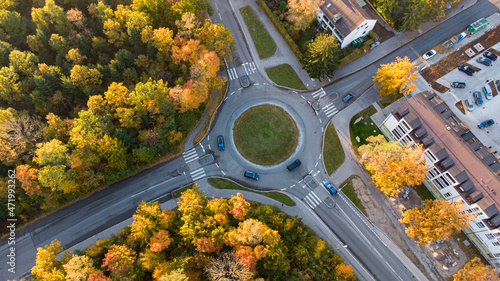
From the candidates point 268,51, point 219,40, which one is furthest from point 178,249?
point 268,51

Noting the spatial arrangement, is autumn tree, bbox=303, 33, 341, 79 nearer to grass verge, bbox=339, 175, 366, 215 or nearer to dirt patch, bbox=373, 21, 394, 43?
dirt patch, bbox=373, 21, 394, 43

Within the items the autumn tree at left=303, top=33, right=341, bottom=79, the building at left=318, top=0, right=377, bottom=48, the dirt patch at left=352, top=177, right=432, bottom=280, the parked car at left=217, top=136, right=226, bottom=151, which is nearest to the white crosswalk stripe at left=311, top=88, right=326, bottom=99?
the autumn tree at left=303, top=33, right=341, bottom=79

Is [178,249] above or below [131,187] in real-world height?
below

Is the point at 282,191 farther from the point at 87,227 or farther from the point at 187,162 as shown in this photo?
the point at 87,227

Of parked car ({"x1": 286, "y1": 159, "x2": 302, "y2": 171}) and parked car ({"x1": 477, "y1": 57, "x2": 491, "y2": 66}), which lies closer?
parked car ({"x1": 286, "y1": 159, "x2": 302, "y2": 171})

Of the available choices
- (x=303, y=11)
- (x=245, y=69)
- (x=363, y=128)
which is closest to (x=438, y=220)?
(x=363, y=128)

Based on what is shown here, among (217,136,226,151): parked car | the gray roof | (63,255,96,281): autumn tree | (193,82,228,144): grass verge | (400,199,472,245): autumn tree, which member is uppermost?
(193,82,228,144): grass verge
